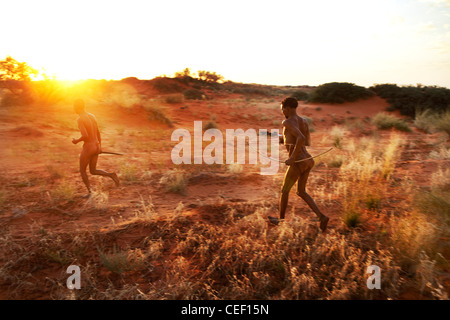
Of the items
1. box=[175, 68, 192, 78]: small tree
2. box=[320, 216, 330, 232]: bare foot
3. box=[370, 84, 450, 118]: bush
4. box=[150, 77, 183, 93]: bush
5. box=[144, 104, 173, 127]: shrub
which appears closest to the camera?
box=[320, 216, 330, 232]: bare foot

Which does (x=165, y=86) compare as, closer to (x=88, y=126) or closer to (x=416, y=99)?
(x=416, y=99)

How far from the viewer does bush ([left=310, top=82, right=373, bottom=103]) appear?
96.4 feet

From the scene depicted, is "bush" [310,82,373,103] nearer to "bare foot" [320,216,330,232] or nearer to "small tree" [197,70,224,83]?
"small tree" [197,70,224,83]

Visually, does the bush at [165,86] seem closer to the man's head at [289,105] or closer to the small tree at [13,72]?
the small tree at [13,72]

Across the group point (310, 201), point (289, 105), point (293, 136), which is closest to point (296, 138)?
point (293, 136)

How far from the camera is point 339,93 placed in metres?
29.7

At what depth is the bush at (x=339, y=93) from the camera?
29.4 m

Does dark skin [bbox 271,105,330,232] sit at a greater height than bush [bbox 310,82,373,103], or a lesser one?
lesser

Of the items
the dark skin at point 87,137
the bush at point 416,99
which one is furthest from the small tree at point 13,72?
the bush at point 416,99

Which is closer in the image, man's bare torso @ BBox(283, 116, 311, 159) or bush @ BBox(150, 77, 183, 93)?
man's bare torso @ BBox(283, 116, 311, 159)

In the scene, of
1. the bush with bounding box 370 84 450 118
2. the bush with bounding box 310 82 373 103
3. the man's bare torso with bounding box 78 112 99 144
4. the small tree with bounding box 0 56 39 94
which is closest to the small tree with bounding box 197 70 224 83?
the bush with bounding box 310 82 373 103

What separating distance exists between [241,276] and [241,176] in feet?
13.6

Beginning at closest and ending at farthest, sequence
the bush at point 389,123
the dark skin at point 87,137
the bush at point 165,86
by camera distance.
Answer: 1. the dark skin at point 87,137
2. the bush at point 389,123
3. the bush at point 165,86
